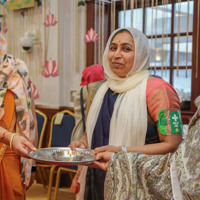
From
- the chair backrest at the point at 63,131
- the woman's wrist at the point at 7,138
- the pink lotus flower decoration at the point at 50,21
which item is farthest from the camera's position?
the pink lotus flower decoration at the point at 50,21

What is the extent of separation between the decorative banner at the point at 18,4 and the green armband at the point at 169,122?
357 cm

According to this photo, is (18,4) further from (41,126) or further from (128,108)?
(128,108)

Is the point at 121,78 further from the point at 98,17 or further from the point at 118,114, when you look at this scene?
the point at 98,17

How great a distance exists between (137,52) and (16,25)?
3603 mm

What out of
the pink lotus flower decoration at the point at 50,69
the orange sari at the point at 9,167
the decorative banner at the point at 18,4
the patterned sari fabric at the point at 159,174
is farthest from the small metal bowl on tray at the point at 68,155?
the decorative banner at the point at 18,4

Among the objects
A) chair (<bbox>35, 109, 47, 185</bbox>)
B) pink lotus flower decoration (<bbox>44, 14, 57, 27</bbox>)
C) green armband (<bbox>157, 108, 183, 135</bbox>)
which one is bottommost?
chair (<bbox>35, 109, 47, 185</bbox>)

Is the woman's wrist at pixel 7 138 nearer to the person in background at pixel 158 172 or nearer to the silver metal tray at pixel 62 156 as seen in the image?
the silver metal tray at pixel 62 156

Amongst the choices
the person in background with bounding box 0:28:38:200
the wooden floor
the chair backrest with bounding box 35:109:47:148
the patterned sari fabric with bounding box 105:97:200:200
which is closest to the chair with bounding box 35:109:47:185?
the chair backrest with bounding box 35:109:47:148

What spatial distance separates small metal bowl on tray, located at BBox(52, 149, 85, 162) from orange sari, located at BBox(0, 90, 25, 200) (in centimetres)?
51

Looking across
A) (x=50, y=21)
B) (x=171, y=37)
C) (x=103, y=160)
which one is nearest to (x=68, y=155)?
(x=103, y=160)

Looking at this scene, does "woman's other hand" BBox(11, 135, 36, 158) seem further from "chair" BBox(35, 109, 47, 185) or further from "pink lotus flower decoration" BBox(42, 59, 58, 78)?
"pink lotus flower decoration" BBox(42, 59, 58, 78)

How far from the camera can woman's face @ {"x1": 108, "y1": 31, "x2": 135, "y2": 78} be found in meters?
2.00

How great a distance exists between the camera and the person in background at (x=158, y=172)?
1250 mm

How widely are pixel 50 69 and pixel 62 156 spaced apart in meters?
3.21
